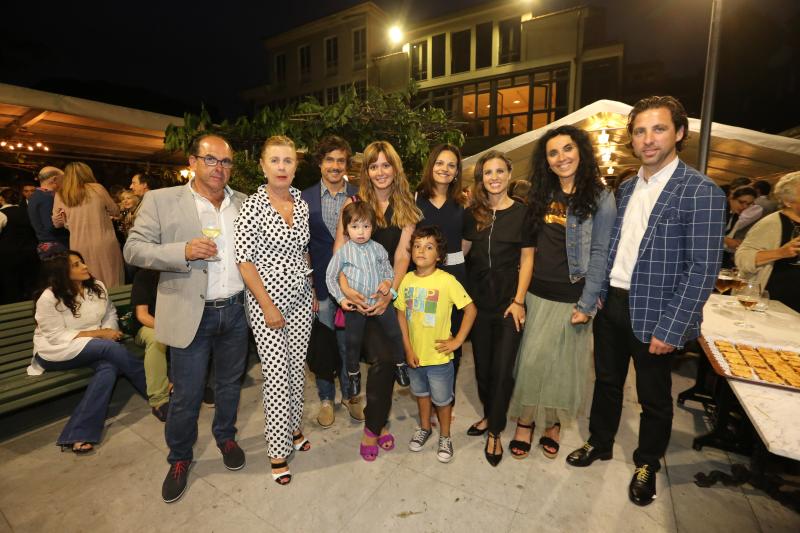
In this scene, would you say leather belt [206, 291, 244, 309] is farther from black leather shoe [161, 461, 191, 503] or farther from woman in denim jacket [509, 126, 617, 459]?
woman in denim jacket [509, 126, 617, 459]

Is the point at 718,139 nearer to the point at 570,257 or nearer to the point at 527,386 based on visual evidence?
the point at 570,257

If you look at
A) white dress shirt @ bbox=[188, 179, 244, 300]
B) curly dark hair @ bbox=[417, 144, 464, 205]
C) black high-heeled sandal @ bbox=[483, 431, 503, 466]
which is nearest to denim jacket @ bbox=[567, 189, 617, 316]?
curly dark hair @ bbox=[417, 144, 464, 205]

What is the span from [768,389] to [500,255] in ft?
5.22

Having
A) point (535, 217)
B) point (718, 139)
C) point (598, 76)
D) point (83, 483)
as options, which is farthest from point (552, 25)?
point (83, 483)

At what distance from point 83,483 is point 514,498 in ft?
10.2

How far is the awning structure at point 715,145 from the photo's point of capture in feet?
16.8

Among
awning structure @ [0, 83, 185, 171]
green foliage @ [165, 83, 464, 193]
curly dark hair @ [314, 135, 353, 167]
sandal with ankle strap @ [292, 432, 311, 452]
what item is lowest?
sandal with ankle strap @ [292, 432, 311, 452]

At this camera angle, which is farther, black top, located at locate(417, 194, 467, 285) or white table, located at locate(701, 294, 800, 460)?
black top, located at locate(417, 194, 467, 285)

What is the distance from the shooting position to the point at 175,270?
7.93 feet

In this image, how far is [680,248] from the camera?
225 centimetres

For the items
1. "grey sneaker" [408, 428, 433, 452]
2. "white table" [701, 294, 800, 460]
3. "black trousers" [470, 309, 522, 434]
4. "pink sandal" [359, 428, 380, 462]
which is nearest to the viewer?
"white table" [701, 294, 800, 460]

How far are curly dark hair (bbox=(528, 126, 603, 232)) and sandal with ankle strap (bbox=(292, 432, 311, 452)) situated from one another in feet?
8.14

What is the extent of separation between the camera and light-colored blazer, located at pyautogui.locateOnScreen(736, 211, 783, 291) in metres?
3.40

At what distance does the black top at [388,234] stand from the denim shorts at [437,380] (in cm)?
101
